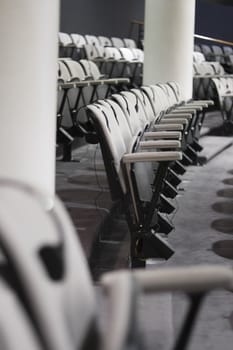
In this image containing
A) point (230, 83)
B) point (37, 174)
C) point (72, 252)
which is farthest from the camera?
point (230, 83)

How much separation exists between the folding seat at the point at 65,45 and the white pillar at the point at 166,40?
2558mm

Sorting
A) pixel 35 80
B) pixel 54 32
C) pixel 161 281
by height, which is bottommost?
pixel 161 281

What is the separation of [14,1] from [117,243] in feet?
4.99

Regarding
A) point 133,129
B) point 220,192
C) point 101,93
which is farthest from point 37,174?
point 101,93

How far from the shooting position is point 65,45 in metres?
9.82

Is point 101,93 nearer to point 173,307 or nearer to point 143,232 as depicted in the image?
point 143,232

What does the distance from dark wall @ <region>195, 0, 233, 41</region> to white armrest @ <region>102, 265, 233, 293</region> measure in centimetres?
1565

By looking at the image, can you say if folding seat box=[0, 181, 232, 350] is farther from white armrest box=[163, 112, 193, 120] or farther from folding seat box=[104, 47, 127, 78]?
folding seat box=[104, 47, 127, 78]

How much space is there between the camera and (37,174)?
2980mm

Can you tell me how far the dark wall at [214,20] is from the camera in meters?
16.4

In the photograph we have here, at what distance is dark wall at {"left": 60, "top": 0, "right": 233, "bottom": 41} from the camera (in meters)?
12.1

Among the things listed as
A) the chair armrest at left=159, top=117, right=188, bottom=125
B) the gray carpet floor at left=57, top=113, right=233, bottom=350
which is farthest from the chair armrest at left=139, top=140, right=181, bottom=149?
the chair armrest at left=159, top=117, right=188, bottom=125

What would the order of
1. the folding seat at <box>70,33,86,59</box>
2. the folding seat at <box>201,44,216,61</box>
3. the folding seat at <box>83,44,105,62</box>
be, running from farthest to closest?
the folding seat at <box>201,44,216,61</box> → the folding seat at <box>70,33,86,59</box> → the folding seat at <box>83,44,105,62</box>

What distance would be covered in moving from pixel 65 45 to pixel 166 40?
2788mm
